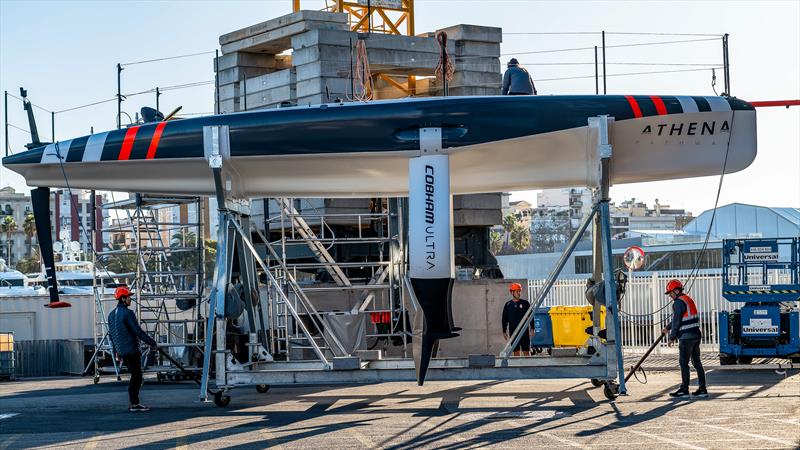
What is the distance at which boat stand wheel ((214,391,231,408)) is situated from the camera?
16156 millimetres

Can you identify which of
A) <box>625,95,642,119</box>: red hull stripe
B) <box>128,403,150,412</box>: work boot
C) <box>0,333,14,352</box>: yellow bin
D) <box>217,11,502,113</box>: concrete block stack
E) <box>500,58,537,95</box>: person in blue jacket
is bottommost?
<box>128,403,150,412</box>: work boot

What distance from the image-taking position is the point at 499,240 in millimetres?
106812

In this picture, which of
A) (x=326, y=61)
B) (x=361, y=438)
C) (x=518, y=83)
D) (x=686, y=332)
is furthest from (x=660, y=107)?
(x=326, y=61)

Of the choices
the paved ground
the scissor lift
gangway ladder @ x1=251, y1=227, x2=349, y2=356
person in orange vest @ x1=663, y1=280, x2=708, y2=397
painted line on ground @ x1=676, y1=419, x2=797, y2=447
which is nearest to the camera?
painted line on ground @ x1=676, y1=419, x2=797, y2=447

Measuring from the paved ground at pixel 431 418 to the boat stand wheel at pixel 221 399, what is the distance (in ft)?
0.49

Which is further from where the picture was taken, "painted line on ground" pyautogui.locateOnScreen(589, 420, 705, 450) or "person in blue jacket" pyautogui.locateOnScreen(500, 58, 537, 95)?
"person in blue jacket" pyautogui.locateOnScreen(500, 58, 537, 95)

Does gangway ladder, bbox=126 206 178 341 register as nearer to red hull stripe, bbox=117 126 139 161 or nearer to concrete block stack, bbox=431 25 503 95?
red hull stripe, bbox=117 126 139 161

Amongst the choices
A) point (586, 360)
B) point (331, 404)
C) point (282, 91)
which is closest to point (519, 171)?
point (586, 360)

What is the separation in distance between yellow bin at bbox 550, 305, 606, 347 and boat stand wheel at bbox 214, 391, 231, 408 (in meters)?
9.91

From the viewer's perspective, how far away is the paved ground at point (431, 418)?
39.3 ft

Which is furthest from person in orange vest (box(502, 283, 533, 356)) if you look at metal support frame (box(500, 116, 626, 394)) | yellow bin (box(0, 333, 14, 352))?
yellow bin (box(0, 333, 14, 352))

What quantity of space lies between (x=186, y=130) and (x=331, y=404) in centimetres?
469

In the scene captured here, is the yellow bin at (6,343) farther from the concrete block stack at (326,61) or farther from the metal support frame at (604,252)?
the metal support frame at (604,252)

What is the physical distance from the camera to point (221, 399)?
16219 mm
